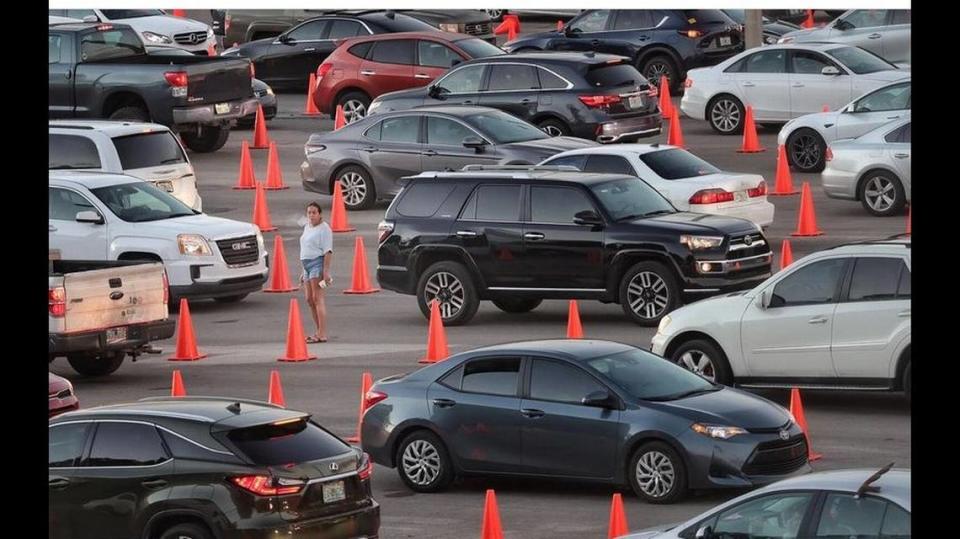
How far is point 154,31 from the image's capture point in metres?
41.0

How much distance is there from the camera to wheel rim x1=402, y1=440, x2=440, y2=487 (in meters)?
15.3

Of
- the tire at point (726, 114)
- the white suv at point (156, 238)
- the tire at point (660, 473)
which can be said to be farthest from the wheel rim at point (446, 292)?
the tire at point (726, 114)

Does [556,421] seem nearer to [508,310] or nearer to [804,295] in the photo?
[804,295]

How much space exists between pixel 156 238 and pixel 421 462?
8598mm

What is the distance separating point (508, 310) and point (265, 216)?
6.40 m

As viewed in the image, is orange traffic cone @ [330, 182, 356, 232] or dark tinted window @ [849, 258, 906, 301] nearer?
dark tinted window @ [849, 258, 906, 301]

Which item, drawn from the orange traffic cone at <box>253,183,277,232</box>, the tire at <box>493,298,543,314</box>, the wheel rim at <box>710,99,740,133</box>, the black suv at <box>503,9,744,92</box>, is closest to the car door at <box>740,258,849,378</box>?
the tire at <box>493,298,543,314</box>

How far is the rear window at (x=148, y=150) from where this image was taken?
87.4ft

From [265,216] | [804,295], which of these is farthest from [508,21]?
[804,295]

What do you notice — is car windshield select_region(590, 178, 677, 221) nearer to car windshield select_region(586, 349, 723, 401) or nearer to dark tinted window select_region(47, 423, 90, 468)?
car windshield select_region(586, 349, 723, 401)

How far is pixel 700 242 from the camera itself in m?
20.3

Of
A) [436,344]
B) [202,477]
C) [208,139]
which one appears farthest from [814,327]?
[208,139]

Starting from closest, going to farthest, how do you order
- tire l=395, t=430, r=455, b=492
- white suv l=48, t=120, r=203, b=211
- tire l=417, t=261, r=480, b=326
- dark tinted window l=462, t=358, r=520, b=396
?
dark tinted window l=462, t=358, r=520, b=396
tire l=395, t=430, r=455, b=492
tire l=417, t=261, r=480, b=326
white suv l=48, t=120, r=203, b=211

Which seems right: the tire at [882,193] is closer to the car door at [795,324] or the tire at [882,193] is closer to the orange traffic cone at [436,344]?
the orange traffic cone at [436,344]
